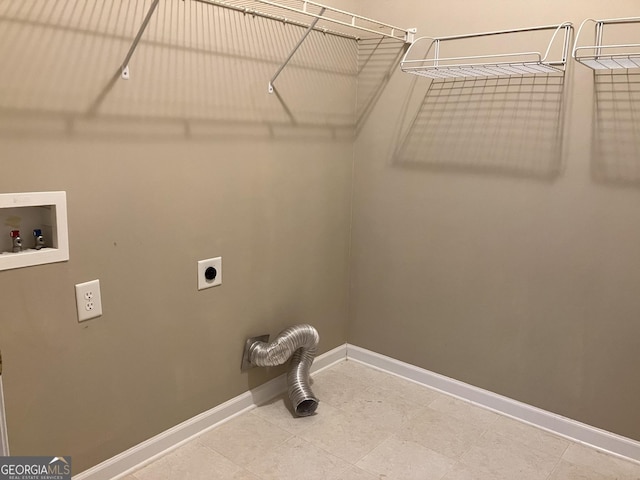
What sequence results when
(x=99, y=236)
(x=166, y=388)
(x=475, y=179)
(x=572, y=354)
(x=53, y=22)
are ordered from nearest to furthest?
(x=53, y=22)
(x=99, y=236)
(x=166, y=388)
(x=572, y=354)
(x=475, y=179)

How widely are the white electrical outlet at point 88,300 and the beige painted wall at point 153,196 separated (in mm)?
24

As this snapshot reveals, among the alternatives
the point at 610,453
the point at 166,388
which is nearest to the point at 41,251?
the point at 166,388

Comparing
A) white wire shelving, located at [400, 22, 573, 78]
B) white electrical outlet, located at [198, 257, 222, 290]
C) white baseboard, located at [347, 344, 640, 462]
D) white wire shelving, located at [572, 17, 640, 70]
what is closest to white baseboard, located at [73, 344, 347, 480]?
white baseboard, located at [347, 344, 640, 462]

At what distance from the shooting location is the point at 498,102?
211 cm

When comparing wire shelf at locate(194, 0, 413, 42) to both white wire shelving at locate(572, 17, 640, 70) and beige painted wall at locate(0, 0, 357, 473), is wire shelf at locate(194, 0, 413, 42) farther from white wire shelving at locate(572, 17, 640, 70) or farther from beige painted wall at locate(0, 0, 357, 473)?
white wire shelving at locate(572, 17, 640, 70)

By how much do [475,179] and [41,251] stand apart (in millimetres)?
1698

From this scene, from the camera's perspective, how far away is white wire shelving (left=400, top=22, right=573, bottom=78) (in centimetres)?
186

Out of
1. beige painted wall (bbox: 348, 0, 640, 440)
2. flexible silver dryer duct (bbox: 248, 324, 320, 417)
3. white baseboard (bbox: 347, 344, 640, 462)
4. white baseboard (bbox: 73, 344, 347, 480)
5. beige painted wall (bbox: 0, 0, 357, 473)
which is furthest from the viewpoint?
flexible silver dryer duct (bbox: 248, 324, 320, 417)

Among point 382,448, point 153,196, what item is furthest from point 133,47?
point 382,448

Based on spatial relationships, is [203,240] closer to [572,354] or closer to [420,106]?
[420,106]

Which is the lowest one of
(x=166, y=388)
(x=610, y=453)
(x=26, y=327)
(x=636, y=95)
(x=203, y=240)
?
(x=610, y=453)

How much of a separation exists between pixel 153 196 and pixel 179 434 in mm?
950

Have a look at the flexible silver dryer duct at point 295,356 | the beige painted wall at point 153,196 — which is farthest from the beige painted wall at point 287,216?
the flexible silver dryer duct at point 295,356

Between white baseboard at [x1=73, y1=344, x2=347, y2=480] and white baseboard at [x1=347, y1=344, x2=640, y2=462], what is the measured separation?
0.36 m
